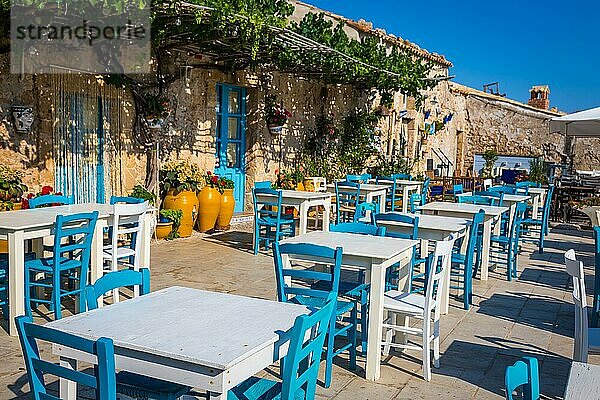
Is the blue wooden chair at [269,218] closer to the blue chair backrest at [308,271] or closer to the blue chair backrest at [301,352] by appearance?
the blue chair backrest at [308,271]

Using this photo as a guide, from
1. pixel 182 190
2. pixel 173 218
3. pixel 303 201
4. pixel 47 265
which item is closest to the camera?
pixel 47 265

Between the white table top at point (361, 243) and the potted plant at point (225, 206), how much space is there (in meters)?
4.40

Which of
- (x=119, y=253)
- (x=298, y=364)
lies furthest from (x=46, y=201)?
(x=298, y=364)

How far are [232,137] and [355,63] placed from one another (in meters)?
2.40

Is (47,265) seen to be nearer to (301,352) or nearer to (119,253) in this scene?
(119,253)

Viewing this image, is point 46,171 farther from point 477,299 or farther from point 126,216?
point 477,299

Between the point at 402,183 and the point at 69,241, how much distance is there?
6.30 m

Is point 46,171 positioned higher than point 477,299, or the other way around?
point 46,171

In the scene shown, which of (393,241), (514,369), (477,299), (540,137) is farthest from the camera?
(540,137)

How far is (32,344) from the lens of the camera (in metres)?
2.09

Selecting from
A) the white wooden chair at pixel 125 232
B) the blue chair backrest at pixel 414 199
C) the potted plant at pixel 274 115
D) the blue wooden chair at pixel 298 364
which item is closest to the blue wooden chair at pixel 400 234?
the white wooden chair at pixel 125 232

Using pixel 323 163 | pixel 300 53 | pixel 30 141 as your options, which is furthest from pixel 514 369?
pixel 323 163

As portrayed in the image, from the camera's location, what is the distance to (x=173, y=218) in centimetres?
808

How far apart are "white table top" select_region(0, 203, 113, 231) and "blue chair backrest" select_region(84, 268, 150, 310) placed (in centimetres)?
171
